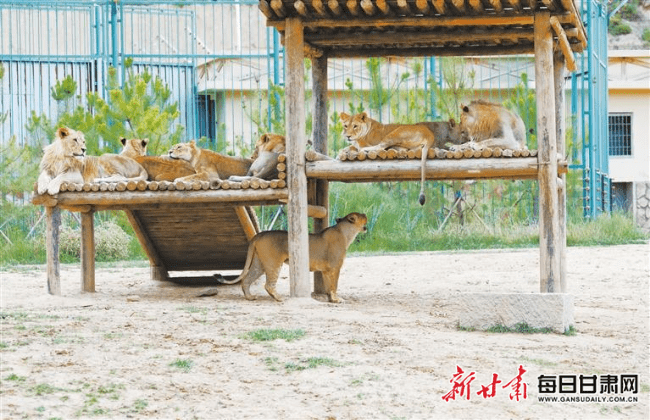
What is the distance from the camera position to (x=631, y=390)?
8359mm

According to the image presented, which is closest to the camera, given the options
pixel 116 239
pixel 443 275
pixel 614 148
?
pixel 443 275

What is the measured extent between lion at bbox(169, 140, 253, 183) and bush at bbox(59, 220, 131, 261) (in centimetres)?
599

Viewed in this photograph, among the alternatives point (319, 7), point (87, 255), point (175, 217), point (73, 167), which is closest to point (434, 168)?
point (319, 7)

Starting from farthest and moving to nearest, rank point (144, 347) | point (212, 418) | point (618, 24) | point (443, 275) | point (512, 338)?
1. point (618, 24)
2. point (443, 275)
3. point (512, 338)
4. point (144, 347)
5. point (212, 418)

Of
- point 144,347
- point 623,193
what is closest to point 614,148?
point 623,193

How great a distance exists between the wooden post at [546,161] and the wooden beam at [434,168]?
156 mm

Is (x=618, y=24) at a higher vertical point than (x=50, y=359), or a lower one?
higher

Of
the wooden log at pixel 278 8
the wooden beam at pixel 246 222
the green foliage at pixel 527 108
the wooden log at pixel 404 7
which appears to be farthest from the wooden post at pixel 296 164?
the green foliage at pixel 527 108

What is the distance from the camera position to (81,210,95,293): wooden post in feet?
44.3

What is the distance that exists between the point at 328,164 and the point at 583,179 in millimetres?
9486

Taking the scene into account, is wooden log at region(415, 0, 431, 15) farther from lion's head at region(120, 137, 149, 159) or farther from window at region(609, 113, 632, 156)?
window at region(609, 113, 632, 156)

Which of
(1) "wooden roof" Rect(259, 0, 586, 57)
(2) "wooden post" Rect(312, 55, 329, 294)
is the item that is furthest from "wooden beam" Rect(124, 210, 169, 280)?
(1) "wooden roof" Rect(259, 0, 586, 57)

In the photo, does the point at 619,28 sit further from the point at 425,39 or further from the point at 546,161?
the point at 546,161

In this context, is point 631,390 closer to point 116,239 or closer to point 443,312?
point 443,312
